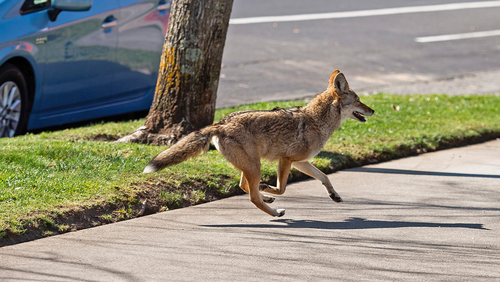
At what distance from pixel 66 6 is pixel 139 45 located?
1401 millimetres

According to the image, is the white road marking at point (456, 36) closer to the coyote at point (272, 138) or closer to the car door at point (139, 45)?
the car door at point (139, 45)

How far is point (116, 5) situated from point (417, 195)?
486cm

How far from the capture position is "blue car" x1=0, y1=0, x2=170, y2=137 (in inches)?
301

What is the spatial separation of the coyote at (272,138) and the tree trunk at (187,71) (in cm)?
172

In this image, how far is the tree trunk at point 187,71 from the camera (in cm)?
750

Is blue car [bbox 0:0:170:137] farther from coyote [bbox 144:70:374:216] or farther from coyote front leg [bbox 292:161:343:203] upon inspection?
coyote front leg [bbox 292:161:343:203]

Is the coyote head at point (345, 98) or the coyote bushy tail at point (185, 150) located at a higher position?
the coyote head at point (345, 98)

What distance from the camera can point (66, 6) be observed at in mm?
7812

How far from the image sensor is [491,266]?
4.90m

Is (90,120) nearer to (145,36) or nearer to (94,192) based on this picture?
(145,36)

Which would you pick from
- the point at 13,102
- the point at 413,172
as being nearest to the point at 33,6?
the point at 13,102

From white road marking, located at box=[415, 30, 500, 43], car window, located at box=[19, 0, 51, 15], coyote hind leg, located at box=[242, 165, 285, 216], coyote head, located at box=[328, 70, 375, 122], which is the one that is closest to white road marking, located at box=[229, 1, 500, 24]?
white road marking, located at box=[415, 30, 500, 43]

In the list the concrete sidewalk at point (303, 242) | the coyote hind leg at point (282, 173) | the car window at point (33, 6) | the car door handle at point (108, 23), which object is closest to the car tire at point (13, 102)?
the car window at point (33, 6)

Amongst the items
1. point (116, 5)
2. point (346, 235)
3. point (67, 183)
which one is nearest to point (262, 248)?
point (346, 235)
